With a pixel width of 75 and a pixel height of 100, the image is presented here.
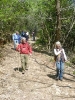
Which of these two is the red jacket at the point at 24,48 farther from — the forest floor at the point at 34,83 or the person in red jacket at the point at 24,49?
the forest floor at the point at 34,83

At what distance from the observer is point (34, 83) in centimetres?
1159

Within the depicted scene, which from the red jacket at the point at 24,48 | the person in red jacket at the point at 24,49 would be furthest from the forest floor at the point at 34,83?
the red jacket at the point at 24,48

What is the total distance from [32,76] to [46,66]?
2785 millimetres

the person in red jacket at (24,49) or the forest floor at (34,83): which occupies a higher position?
the person in red jacket at (24,49)

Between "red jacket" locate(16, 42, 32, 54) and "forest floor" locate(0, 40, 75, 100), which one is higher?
"red jacket" locate(16, 42, 32, 54)

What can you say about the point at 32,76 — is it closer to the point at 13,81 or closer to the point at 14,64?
the point at 13,81

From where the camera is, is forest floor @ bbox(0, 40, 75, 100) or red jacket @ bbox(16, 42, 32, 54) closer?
forest floor @ bbox(0, 40, 75, 100)

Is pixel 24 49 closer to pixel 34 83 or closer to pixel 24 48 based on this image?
pixel 24 48

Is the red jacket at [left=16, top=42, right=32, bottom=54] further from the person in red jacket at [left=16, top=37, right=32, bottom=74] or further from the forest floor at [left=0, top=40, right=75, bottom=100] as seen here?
the forest floor at [left=0, top=40, right=75, bottom=100]

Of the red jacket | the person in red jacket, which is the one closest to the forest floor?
the person in red jacket

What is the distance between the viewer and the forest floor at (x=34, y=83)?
10.1 metres

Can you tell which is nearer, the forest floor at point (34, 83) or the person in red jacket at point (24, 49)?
the forest floor at point (34, 83)

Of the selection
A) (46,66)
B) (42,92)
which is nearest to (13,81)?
(42,92)

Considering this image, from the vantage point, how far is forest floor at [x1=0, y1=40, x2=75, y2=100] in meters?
10.1
